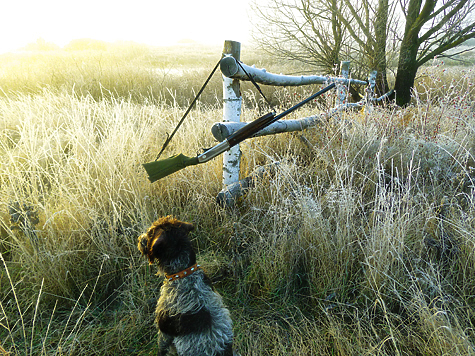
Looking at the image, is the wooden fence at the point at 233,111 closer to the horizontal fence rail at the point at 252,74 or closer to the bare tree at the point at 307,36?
the horizontal fence rail at the point at 252,74

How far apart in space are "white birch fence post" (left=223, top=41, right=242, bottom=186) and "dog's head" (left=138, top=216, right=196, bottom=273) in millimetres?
1277

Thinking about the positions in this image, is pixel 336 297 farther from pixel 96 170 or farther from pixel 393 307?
pixel 96 170

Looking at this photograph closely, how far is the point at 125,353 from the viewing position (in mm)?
1802

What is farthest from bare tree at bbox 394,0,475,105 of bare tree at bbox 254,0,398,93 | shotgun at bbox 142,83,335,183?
shotgun at bbox 142,83,335,183

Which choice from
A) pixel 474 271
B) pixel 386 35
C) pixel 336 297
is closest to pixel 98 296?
pixel 336 297

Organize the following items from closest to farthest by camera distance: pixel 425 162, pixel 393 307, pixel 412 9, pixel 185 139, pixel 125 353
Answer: pixel 125 353 < pixel 393 307 < pixel 425 162 < pixel 185 139 < pixel 412 9

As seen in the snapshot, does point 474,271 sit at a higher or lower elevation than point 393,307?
higher

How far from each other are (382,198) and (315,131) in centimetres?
235

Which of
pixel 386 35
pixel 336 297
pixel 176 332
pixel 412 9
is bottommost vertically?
pixel 336 297

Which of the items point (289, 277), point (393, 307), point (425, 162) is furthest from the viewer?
point (425, 162)

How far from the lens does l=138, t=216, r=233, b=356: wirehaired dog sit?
60.0 inches

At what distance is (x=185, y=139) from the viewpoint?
3.98 metres

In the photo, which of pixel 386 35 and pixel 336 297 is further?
pixel 386 35

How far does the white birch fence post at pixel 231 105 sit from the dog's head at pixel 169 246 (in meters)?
1.28
